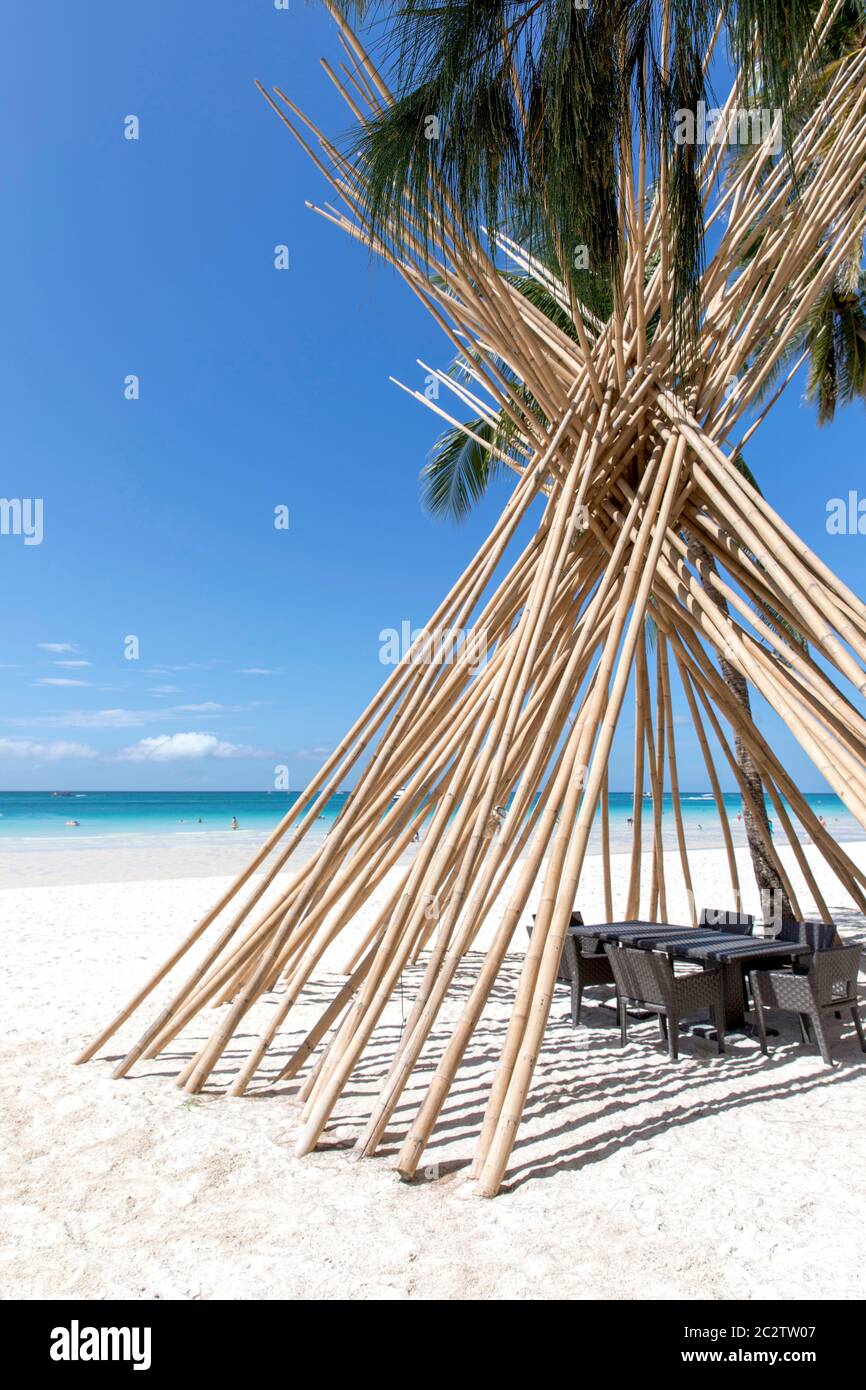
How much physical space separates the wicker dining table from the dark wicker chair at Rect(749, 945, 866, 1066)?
0.15 metres

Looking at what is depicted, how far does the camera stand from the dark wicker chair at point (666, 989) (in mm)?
3654

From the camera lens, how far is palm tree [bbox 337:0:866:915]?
7.64 ft

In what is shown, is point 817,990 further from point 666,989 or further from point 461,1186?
point 461,1186

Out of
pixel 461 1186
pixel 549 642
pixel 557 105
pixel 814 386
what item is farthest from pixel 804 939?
pixel 814 386

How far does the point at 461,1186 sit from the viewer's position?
2490 mm

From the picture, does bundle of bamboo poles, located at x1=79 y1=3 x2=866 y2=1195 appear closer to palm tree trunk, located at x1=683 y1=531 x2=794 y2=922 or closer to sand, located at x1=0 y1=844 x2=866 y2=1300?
sand, located at x1=0 y1=844 x2=866 y2=1300

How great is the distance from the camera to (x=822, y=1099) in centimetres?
324

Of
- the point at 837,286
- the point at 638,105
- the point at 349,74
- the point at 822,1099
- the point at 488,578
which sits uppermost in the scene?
the point at 837,286

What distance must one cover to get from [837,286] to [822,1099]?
24.6 feet

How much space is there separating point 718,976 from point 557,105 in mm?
3498

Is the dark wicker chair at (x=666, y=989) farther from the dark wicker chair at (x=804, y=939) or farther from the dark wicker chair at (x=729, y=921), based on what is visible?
the dark wicker chair at (x=729, y=921)

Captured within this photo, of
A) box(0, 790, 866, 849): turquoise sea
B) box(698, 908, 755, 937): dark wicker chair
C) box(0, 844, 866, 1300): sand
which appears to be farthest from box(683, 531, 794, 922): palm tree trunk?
box(0, 790, 866, 849): turquoise sea
